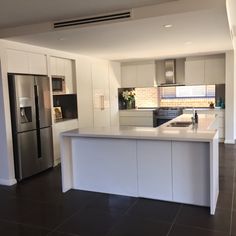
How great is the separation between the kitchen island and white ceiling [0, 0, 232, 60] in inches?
54.5

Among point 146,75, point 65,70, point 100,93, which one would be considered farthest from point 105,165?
point 146,75

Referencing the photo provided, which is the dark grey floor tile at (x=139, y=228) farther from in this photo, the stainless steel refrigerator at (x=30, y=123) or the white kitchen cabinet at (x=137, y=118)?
the white kitchen cabinet at (x=137, y=118)

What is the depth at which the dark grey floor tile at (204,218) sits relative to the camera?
2.78 m

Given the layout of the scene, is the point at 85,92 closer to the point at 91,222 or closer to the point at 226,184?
the point at 226,184

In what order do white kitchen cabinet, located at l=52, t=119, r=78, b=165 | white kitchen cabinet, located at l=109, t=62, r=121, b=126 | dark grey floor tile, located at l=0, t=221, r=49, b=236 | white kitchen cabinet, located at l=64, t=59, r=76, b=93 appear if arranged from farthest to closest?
1. white kitchen cabinet, located at l=109, t=62, r=121, b=126
2. white kitchen cabinet, located at l=64, t=59, r=76, b=93
3. white kitchen cabinet, located at l=52, t=119, r=78, b=165
4. dark grey floor tile, located at l=0, t=221, r=49, b=236

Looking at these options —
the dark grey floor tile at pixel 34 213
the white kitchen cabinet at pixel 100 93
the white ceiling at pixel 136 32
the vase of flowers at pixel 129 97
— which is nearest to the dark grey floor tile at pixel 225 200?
the dark grey floor tile at pixel 34 213

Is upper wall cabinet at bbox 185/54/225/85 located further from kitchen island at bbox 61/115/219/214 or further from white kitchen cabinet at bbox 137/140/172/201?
white kitchen cabinet at bbox 137/140/172/201

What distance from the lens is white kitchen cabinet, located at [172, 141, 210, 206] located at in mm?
3207

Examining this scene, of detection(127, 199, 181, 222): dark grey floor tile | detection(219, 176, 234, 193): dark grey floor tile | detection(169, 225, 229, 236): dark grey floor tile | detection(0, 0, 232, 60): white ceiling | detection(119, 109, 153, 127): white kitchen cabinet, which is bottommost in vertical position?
detection(169, 225, 229, 236): dark grey floor tile

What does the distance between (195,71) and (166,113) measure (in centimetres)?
131

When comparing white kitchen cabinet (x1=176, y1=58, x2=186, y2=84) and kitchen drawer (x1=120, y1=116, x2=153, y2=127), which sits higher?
white kitchen cabinet (x1=176, y1=58, x2=186, y2=84)

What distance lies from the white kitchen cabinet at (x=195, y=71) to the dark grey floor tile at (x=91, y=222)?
4719mm

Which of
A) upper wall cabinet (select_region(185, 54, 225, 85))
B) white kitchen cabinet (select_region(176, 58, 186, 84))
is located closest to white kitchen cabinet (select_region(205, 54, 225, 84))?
upper wall cabinet (select_region(185, 54, 225, 85))

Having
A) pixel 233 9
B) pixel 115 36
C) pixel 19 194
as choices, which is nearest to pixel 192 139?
pixel 115 36
